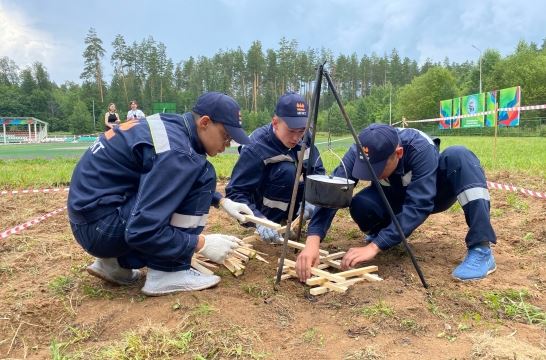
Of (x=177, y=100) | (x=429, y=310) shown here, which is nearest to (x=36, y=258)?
(x=429, y=310)

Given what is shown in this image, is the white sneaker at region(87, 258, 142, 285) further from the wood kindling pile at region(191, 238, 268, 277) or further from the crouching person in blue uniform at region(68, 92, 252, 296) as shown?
the wood kindling pile at region(191, 238, 268, 277)

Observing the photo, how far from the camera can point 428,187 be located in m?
3.09

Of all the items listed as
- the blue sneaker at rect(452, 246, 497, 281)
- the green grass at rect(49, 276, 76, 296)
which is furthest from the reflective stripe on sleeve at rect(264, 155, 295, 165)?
the green grass at rect(49, 276, 76, 296)

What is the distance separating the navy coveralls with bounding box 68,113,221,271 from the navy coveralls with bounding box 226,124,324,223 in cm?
116

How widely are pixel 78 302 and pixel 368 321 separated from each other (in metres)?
1.75

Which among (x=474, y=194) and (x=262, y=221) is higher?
(x=474, y=194)

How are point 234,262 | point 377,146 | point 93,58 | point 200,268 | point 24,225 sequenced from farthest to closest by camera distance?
point 93,58, point 24,225, point 234,262, point 200,268, point 377,146

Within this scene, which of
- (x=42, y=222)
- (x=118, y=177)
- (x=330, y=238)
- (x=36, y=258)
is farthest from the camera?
(x=42, y=222)

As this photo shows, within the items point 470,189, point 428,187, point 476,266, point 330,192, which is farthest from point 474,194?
point 330,192

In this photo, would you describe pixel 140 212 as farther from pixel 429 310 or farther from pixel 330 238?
pixel 330 238

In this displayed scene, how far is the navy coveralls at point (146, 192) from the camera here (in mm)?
2504

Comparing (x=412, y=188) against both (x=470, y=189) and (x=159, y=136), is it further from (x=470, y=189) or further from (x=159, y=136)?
(x=159, y=136)

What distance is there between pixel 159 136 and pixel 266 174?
1.75 m

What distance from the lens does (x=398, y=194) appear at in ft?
11.9
